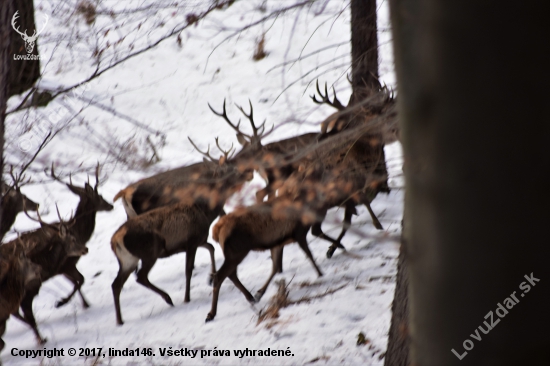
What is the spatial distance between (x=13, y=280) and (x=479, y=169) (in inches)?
252

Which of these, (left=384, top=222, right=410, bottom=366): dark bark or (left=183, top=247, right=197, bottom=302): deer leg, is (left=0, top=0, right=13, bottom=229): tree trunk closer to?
(left=384, top=222, right=410, bottom=366): dark bark

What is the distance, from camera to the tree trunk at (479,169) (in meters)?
1.15

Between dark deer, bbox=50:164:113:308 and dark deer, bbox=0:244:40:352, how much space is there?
0.88m

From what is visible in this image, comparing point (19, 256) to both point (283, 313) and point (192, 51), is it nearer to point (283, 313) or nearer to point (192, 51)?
point (283, 313)

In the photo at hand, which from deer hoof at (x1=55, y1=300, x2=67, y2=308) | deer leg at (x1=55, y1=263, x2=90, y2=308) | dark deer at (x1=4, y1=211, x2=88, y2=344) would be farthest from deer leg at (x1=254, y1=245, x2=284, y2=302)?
deer hoof at (x1=55, y1=300, x2=67, y2=308)

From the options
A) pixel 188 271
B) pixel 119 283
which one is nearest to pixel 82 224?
pixel 119 283

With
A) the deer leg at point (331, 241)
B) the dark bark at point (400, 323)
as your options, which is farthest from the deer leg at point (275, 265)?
the dark bark at point (400, 323)

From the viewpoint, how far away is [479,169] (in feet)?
3.89

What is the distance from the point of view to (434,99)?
3.95ft

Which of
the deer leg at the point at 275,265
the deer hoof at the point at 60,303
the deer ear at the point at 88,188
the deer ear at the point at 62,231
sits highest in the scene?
the deer ear at the point at 88,188

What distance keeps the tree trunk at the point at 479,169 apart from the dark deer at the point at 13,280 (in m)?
6.12

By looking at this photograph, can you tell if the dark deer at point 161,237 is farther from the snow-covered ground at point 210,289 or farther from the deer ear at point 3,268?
the deer ear at point 3,268

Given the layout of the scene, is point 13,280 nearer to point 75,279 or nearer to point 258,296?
point 75,279

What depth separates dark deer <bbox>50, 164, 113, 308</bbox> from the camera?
7680 mm
